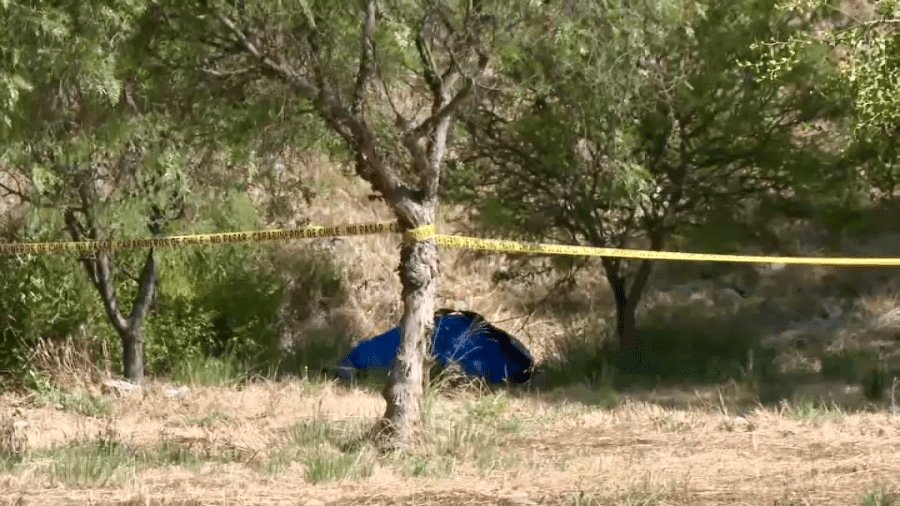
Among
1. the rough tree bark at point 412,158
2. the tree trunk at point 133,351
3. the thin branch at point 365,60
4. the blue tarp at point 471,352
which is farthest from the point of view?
the blue tarp at point 471,352

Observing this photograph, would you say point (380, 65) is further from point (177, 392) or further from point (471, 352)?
point (471, 352)

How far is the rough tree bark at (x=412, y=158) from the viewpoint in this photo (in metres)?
9.47

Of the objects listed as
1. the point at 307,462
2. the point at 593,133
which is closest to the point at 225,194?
the point at 593,133

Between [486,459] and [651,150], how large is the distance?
8632 millimetres

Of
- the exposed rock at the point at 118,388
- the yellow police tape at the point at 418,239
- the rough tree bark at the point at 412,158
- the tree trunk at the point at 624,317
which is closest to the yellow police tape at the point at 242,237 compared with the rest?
the yellow police tape at the point at 418,239

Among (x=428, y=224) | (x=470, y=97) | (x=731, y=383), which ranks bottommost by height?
(x=731, y=383)

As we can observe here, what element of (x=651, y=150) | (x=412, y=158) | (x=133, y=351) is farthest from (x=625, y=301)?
(x=412, y=158)

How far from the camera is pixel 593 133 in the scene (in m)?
16.0

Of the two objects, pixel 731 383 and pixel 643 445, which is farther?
pixel 731 383

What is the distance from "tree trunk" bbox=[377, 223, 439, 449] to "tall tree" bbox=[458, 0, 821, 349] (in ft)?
16.3

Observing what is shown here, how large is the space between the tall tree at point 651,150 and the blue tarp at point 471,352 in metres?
1.28

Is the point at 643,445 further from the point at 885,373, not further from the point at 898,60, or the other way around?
the point at 885,373

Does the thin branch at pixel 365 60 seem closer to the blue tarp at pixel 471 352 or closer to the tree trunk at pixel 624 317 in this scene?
the blue tarp at pixel 471 352

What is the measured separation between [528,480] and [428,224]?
2060 millimetres
